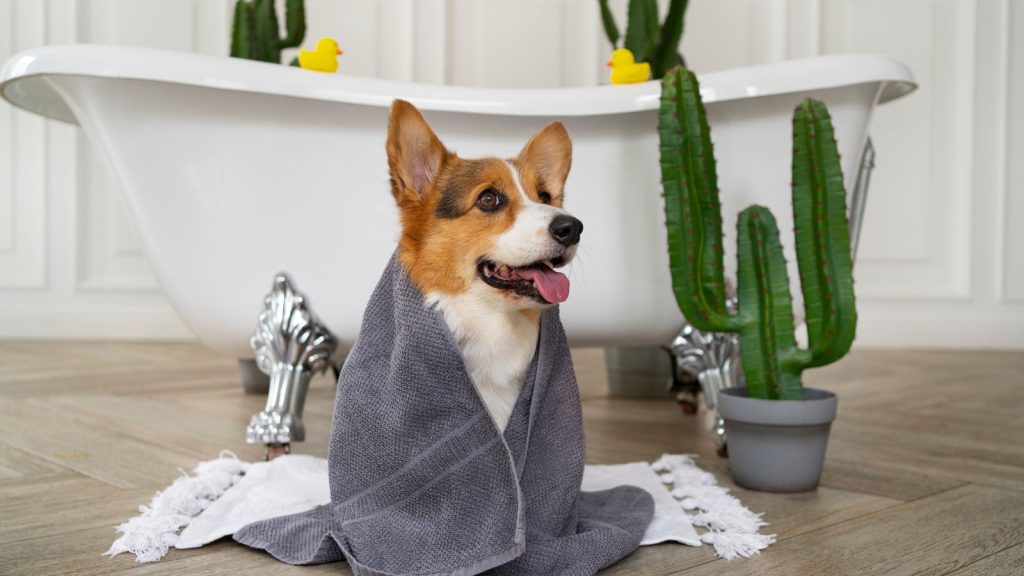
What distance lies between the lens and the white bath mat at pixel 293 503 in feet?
3.99

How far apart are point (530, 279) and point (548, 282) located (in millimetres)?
24

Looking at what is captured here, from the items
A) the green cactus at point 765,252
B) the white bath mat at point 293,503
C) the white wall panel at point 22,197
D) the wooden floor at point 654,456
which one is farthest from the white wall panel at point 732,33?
the white wall panel at point 22,197

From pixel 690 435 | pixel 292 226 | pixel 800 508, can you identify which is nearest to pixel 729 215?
pixel 690 435

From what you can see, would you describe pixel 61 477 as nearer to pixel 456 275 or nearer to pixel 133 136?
pixel 133 136

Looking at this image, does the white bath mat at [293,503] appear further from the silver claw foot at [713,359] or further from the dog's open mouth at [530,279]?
the dog's open mouth at [530,279]

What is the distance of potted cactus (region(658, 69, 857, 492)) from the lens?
149cm

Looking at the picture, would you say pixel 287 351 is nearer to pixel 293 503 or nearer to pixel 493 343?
pixel 293 503

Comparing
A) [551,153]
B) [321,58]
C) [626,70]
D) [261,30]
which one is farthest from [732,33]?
[551,153]

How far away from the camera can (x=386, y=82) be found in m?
1.79

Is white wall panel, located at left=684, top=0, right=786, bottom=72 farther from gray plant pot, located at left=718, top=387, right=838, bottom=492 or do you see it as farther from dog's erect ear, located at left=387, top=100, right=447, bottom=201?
dog's erect ear, located at left=387, top=100, right=447, bottom=201

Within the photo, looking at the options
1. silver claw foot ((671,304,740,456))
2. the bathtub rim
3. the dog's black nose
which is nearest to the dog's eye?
the dog's black nose

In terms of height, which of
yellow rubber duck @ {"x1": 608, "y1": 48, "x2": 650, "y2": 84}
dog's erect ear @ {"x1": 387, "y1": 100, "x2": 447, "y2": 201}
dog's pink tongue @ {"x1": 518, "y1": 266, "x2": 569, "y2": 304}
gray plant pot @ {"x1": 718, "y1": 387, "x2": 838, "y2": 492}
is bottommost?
gray plant pot @ {"x1": 718, "y1": 387, "x2": 838, "y2": 492}

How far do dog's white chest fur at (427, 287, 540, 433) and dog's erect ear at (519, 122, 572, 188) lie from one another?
0.24 metres

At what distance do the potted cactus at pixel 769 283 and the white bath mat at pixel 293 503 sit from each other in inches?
5.3
